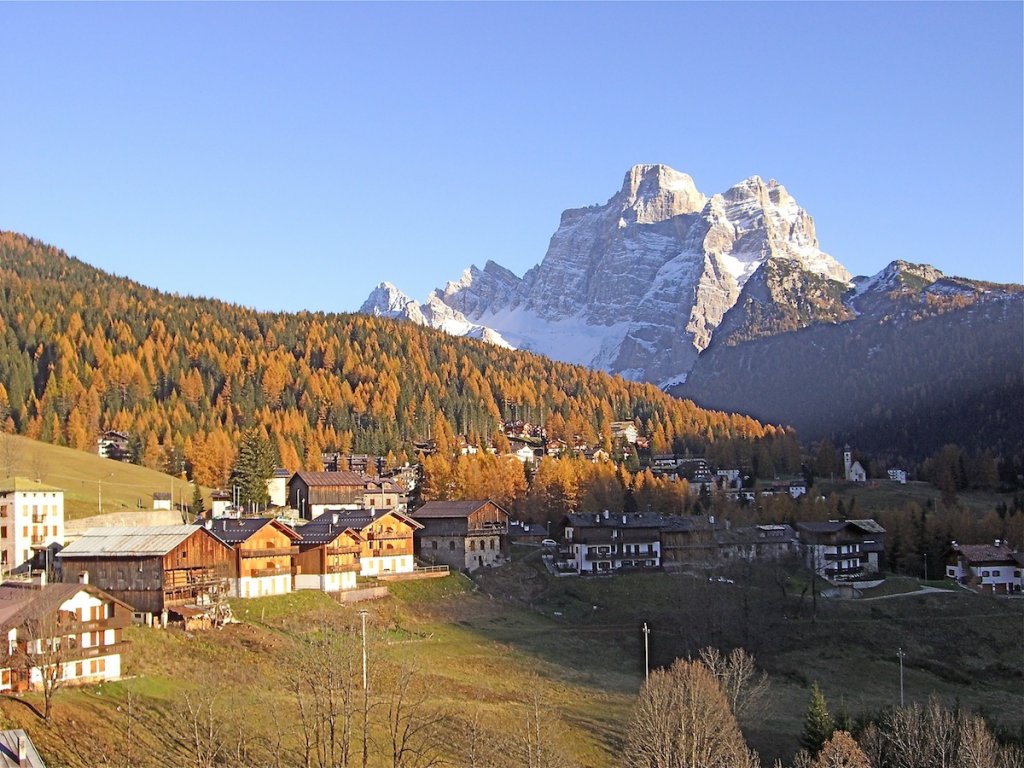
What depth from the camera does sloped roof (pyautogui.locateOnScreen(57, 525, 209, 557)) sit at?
70444 mm

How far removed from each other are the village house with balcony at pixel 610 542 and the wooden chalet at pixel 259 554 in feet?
108

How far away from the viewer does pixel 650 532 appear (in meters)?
113

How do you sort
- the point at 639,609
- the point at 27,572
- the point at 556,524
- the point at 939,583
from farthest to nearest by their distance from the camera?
the point at 556,524 < the point at 939,583 < the point at 639,609 < the point at 27,572

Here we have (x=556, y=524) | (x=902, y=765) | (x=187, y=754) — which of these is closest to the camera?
(x=187, y=754)

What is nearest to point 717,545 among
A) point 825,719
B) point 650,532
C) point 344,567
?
point 650,532

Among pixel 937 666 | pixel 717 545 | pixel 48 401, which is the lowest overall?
pixel 937 666

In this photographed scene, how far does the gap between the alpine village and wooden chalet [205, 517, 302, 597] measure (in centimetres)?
28

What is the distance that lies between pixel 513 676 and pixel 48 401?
338 ft

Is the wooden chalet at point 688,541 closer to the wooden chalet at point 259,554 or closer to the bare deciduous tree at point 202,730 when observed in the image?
the wooden chalet at point 259,554

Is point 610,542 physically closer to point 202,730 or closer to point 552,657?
point 552,657

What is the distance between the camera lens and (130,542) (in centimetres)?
7212

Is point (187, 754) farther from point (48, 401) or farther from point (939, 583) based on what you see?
point (48, 401)

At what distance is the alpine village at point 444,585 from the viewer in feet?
172

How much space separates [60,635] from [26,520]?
110 ft
